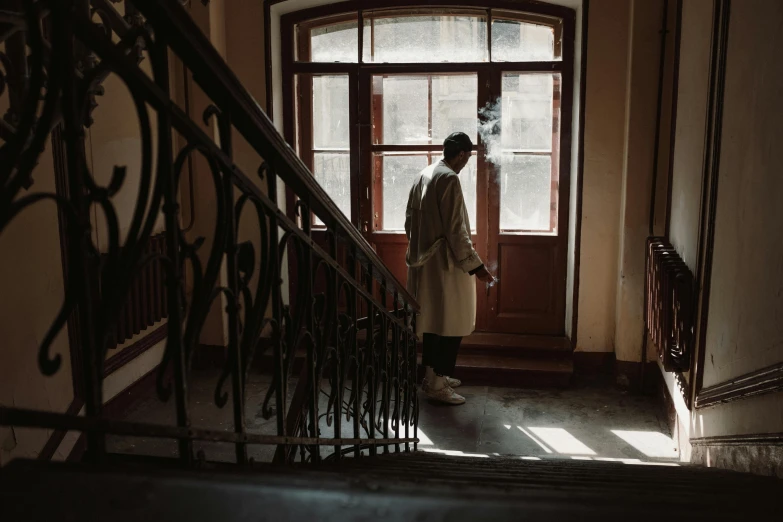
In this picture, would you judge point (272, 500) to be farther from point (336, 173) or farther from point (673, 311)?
point (336, 173)

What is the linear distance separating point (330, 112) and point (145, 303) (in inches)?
76.8

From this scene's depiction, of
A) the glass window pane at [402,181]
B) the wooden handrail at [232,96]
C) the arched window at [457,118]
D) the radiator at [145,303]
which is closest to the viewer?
the wooden handrail at [232,96]

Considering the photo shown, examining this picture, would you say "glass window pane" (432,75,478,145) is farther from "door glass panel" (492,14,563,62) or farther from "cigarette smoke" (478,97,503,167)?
"door glass panel" (492,14,563,62)

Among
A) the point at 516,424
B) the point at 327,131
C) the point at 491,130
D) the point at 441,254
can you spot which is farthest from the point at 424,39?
the point at 516,424

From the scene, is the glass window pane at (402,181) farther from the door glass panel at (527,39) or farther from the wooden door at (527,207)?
the door glass panel at (527,39)

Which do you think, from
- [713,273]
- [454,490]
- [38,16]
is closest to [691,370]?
[713,273]

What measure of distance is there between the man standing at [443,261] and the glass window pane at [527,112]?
84cm

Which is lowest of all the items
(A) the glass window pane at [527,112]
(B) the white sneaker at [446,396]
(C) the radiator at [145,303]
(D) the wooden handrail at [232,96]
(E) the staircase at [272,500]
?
(B) the white sneaker at [446,396]

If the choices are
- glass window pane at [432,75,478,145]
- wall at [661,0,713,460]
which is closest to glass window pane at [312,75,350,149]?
glass window pane at [432,75,478,145]

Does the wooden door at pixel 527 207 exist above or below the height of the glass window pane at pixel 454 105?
below

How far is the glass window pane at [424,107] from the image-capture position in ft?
17.0

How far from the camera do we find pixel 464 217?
442 cm

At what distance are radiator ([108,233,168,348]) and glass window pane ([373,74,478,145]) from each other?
6.08ft

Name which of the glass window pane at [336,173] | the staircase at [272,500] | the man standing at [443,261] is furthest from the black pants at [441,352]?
the staircase at [272,500]
